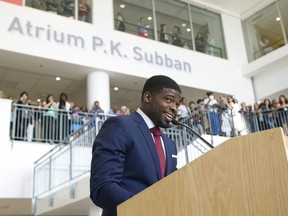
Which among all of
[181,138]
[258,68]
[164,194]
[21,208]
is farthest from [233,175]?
[258,68]

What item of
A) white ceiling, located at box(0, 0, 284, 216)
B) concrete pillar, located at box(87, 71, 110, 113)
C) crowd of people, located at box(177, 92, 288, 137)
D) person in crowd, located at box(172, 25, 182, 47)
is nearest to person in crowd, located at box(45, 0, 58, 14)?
white ceiling, located at box(0, 0, 284, 216)

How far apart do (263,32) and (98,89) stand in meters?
8.11

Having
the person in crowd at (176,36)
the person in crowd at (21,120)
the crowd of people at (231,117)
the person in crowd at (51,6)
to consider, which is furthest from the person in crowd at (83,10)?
the crowd of people at (231,117)

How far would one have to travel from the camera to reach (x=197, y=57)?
15.4 metres

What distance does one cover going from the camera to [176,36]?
1550 centimetres

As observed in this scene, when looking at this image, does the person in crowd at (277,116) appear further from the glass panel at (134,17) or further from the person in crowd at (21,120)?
the person in crowd at (21,120)

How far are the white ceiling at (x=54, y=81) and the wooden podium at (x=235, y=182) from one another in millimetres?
8358

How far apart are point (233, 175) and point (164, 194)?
0.99 feet

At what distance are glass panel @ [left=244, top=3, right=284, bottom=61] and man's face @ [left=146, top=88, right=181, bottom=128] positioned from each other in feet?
47.8

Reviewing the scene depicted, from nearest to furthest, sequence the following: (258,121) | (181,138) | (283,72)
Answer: (181,138) < (258,121) < (283,72)

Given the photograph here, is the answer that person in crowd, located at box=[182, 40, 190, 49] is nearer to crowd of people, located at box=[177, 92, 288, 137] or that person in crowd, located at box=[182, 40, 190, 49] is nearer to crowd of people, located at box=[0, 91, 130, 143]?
crowd of people, located at box=[177, 92, 288, 137]

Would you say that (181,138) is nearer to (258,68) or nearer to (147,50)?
(147,50)

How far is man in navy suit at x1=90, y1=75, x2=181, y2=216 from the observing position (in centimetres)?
165

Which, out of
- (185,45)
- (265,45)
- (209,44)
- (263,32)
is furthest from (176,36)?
(263,32)
